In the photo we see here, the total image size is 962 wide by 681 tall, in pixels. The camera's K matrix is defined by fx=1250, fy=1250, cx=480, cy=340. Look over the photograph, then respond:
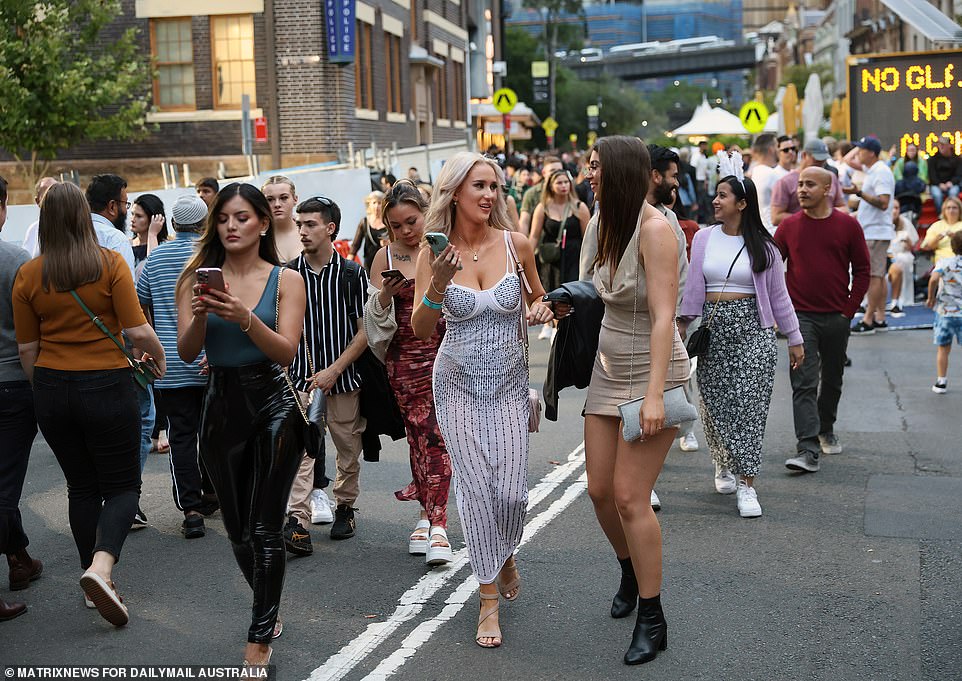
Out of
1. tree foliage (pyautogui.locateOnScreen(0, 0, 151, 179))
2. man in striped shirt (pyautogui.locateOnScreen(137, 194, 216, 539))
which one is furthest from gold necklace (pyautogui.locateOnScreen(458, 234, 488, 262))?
tree foliage (pyautogui.locateOnScreen(0, 0, 151, 179))

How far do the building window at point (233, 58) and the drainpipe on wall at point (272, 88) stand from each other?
529 millimetres

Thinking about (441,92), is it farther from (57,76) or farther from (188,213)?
(188,213)

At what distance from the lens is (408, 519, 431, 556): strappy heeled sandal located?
671 centimetres

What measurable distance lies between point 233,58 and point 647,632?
73.0 ft

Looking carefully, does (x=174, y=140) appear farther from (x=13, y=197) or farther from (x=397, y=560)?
(x=397, y=560)

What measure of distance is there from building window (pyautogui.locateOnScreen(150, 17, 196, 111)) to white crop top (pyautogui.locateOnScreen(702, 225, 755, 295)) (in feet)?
65.7

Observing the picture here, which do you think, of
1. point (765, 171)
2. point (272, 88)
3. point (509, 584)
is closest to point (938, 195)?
point (765, 171)

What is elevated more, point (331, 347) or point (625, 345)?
point (625, 345)

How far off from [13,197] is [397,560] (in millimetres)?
21163

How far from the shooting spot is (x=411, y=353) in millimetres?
6664

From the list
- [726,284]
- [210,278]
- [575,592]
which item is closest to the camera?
[210,278]

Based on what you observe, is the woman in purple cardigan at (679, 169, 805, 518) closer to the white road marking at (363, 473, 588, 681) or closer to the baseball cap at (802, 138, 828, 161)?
the white road marking at (363, 473, 588, 681)

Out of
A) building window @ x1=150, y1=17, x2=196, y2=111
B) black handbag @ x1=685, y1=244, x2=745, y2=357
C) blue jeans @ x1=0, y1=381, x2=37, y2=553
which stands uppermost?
building window @ x1=150, y1=17, x2=196, y2=111

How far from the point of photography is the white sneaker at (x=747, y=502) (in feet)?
24.2
